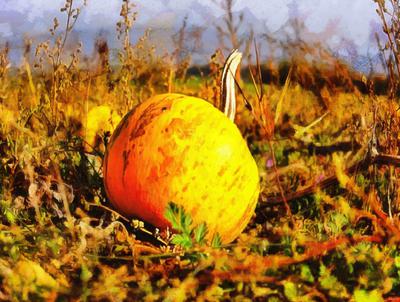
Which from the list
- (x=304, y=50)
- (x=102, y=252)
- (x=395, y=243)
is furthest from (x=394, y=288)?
(x=304, y=50)

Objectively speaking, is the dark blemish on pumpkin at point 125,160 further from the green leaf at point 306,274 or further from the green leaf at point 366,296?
the green leaf at point 366,296

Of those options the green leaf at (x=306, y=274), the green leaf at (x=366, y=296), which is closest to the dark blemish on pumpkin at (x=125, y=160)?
the green leaf at (x=306, y=274)

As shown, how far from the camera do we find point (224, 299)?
205 cm

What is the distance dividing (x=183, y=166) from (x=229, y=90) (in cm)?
55

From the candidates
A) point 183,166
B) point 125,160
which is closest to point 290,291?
point 183,166

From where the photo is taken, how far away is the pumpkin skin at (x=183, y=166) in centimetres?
262

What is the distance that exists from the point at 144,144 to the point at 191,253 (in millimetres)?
658

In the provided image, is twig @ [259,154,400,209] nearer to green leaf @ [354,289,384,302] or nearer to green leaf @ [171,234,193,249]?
green leaf @ [171,234,193,249]

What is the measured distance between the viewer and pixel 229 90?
3016 millimetres

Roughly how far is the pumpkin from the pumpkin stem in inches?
7.5

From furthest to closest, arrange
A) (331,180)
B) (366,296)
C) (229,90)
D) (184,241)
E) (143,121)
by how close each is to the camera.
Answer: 1. (229,90)
2. (331,180)
3. (143,121)
4. (184,241)
5. (366,296)

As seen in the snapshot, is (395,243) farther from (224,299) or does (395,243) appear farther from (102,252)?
(102,252)

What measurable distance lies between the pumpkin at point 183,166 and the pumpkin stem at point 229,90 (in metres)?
0.19

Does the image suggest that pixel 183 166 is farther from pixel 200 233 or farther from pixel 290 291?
pixel 290 291
